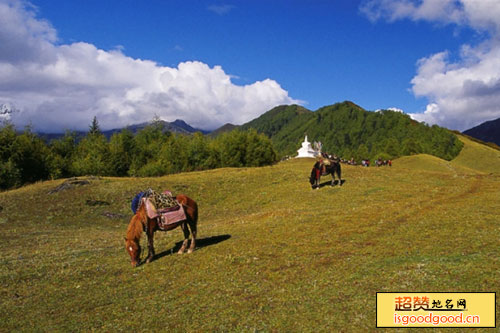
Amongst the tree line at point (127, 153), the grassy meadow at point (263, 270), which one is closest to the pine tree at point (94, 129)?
the tree line at point (127, 153)

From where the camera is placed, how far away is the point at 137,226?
14562mm

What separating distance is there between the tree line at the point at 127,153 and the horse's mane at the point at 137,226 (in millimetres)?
63620

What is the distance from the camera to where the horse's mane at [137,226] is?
1443 centimetres

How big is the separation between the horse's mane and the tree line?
2505 inches

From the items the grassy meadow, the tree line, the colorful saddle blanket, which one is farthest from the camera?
the tree line

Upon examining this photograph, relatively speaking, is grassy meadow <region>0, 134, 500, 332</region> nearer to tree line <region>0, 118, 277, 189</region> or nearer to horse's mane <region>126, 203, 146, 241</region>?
horse's mane <region>126, 203, 146, 241</region>

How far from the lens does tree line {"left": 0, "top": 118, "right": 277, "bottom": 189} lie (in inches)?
2763

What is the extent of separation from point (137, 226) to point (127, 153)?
81186mm

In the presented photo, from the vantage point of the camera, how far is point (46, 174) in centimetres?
7369

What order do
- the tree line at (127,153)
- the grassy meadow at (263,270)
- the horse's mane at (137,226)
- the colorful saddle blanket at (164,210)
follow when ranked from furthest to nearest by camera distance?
the tree line at (127,153) → the colorful saddle blanket at (164,210) → the horse's mane at (137,226) → the grassy meadow at (263,270)

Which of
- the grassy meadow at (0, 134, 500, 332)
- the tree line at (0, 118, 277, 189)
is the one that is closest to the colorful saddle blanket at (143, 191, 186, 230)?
the grassy meadow at (0, 134, 500, 332)

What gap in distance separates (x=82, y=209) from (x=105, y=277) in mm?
23514

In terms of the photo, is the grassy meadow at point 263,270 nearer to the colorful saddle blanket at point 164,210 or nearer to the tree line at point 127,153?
the colorful saddle blanket at point 164,210

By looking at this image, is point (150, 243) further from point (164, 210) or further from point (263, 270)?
point (263, 270)
